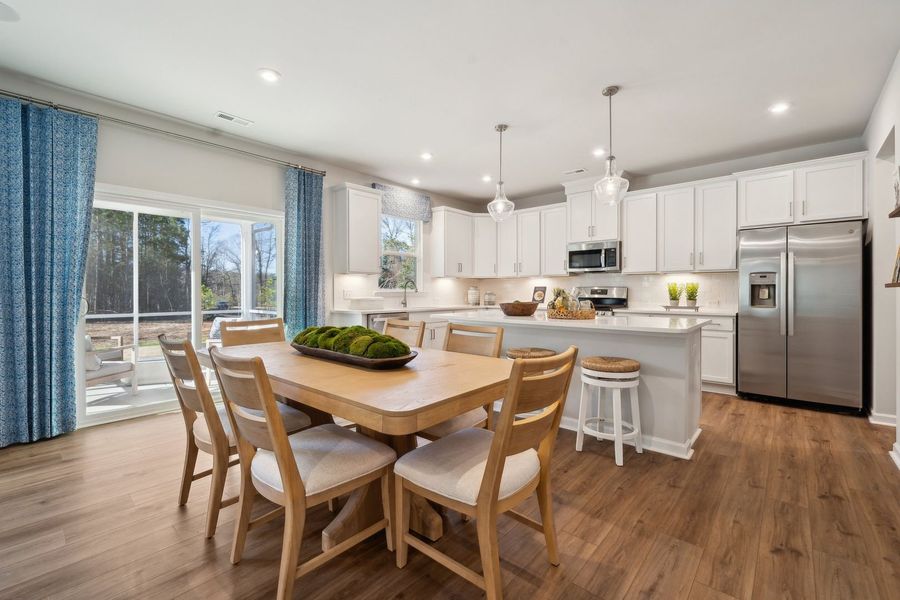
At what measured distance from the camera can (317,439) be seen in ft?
5.60

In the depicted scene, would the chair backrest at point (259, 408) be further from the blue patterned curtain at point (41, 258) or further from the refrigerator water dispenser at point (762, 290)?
the refrigerator water dispenser at point (762, 290)

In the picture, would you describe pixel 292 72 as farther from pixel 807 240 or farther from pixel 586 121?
pixel 807 240

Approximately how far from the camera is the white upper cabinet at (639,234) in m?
4.99

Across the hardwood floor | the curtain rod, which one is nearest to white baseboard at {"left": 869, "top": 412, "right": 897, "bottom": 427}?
the hardwood floor

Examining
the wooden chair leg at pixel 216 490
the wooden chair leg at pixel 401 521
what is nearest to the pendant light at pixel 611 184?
the wooden chair leg at pixel 401 521

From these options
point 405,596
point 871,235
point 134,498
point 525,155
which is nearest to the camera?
point 405,596

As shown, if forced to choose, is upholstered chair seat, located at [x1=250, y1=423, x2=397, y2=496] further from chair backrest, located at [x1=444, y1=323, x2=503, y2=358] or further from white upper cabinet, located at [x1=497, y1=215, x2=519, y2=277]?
white upper cabinet, located at [x1=497, y1=215, x2=519, y2=277]

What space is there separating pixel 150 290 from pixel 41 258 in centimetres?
80

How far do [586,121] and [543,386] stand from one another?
3049mm

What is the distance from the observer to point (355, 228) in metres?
4.74

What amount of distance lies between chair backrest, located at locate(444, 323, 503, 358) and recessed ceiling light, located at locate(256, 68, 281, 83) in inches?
83.2

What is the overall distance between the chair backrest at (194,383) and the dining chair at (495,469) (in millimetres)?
848

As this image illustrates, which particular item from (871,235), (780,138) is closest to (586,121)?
(780,138)

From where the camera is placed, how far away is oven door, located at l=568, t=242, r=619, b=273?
17.1 feet
